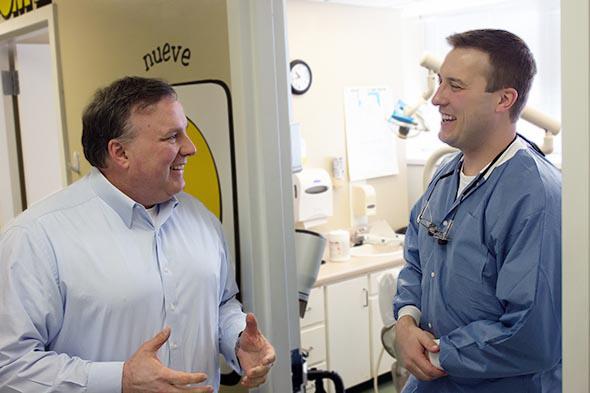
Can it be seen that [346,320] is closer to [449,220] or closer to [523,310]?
[449,220]

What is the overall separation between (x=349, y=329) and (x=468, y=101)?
2.25 m

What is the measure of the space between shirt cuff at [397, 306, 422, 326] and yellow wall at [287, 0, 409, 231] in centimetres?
211

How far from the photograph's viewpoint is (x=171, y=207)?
1.47 m

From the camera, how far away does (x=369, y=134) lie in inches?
164

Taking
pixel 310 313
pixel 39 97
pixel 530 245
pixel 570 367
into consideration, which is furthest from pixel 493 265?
pixel 39 97

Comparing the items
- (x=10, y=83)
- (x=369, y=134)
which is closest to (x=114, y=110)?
(x=10, y=83)

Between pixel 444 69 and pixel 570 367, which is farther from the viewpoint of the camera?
pixel 444 69

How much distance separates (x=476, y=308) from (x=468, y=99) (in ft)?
1.62

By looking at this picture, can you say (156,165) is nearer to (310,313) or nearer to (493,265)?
(493,265)

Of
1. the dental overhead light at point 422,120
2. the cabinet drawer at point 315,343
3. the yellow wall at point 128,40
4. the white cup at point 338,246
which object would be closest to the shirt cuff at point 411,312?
the yellow wall at point 128,40

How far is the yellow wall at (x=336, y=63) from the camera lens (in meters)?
3.78

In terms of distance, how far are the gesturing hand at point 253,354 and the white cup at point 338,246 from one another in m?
2.23

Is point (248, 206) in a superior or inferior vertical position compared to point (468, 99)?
inferior

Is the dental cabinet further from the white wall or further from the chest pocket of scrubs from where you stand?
the white wall
